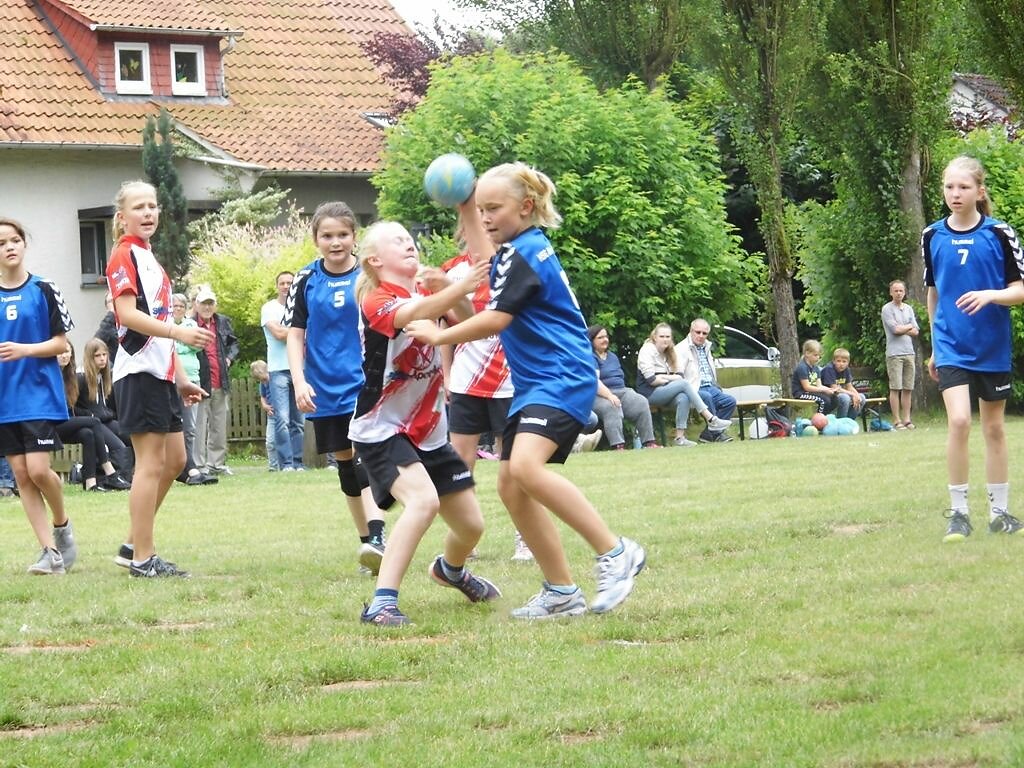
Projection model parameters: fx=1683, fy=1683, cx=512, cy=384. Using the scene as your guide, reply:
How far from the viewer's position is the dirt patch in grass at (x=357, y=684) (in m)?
5.93

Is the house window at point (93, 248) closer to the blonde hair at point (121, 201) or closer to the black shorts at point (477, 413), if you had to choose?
the blonde hair at point (121, 201)

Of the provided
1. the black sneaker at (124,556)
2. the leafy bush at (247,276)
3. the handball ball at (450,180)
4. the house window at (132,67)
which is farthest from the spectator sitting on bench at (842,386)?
the house window at (132,67)

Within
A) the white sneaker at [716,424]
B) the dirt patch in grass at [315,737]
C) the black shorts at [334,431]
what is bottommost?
the white sneaker at [716,424]

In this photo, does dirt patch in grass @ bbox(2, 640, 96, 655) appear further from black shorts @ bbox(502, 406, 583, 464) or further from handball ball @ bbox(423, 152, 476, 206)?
handball ball @ bbox(423, 152, 476, 206)

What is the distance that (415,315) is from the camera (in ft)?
23.3

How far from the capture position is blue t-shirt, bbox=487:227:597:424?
7016 mm

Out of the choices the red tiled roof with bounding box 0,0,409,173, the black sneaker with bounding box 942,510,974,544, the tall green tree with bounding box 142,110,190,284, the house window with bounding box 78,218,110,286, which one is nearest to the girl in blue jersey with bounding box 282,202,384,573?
Result: the black sneaker with bounding box 942,510,974,544

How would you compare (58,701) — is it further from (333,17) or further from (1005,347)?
(333,17)

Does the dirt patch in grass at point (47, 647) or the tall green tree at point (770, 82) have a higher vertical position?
the tall green tree at point (770, 82)

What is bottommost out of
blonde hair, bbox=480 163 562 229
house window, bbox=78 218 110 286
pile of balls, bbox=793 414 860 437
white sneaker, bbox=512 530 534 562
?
pile of balls, bbox=793 414 860 437

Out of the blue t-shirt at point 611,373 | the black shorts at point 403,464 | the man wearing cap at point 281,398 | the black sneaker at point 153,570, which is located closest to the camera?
the black shorts at point 403,464

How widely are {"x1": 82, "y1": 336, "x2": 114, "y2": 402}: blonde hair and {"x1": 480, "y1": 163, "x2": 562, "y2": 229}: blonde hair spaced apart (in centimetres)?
1143

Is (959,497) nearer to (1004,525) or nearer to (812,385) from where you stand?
(1004,525)

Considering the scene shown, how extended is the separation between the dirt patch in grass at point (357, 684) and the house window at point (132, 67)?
3057cm
